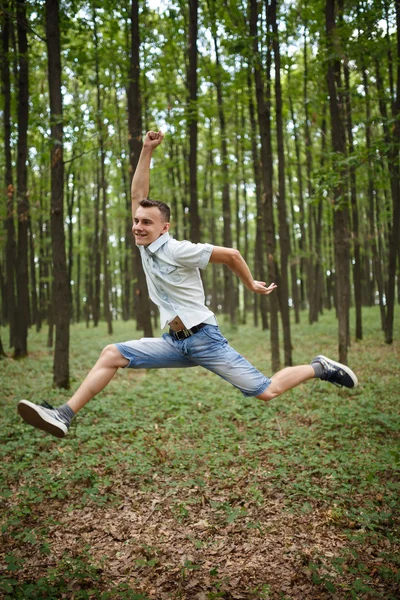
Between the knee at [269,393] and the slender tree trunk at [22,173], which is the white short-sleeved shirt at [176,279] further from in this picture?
the slender tree trunk at [22,173]

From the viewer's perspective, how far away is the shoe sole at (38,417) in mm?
4211

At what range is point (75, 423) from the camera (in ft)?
26.2

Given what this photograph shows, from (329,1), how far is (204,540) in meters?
11.1

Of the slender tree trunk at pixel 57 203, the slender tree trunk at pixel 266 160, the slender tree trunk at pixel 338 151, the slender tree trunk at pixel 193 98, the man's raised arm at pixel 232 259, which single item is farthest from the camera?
the slender tree trunk at pixel 193 98

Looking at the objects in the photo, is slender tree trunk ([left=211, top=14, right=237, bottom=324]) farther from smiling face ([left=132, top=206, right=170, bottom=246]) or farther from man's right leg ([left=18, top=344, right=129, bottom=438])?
man's right leg ([left=18, top=344, right=129, bottom=438])

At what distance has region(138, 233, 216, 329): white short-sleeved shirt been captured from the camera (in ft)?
14.6

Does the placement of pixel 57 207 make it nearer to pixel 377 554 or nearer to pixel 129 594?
pixel 129 594

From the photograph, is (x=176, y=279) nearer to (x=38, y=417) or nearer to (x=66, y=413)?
(x=66, y=413)

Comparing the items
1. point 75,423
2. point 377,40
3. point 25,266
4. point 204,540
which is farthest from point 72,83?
point 204,540

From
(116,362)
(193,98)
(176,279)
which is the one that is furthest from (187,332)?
(193,98)

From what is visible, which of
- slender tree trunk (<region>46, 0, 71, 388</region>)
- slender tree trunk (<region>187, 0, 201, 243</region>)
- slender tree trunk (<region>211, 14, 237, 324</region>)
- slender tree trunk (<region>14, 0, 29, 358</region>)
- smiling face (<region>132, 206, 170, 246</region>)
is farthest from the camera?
slender tree trunk (<region>211, 14, 237, 324</region>)

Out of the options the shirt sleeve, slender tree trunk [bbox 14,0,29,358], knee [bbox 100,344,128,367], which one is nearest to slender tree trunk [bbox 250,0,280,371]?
slender tree trunk [bbox 14,0,29,358]

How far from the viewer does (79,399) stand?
456 centimetres

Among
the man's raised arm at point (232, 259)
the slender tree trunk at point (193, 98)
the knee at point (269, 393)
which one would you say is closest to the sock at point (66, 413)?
the knee at point (269, 393)
